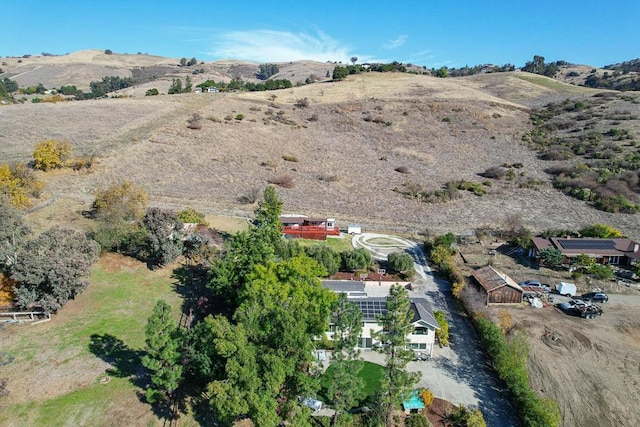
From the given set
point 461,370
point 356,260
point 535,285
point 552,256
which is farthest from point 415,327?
point 552,256

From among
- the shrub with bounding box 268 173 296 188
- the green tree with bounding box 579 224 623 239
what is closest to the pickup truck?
the green tree with bounding box 579 224 623 239

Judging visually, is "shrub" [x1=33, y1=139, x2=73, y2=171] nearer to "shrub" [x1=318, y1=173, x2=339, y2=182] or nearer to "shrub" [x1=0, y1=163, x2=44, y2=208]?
"shrub" [x1=0, y1=163, x2=44, y2=208]

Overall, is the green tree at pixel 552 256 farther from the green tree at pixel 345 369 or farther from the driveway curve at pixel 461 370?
the green tree at pixel 345 369

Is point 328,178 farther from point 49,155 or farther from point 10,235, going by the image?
point 10,235

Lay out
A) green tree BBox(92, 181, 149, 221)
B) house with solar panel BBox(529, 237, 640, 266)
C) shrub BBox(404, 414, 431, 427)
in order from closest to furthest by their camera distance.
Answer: shrub BBox(404, 414, 431, 427) < green tree BBox(92, 181, 149, 221) < house with solar panel BBox(529, 237, 640, 266)

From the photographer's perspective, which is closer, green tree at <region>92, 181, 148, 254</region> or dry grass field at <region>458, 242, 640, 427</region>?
dry grass field at <region>458, 242, 640, 427</region>

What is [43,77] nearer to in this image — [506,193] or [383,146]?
[383,146]

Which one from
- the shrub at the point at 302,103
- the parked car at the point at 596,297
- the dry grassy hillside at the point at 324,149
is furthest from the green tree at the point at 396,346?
the shrub at the point at 302,103
